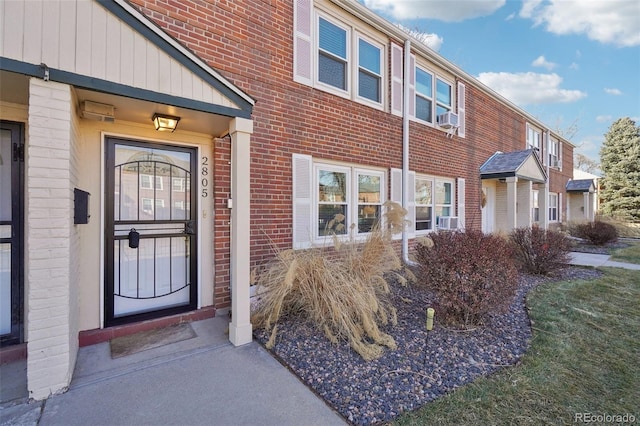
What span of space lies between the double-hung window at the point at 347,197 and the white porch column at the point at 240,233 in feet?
7.30

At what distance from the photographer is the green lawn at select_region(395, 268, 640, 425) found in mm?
2178

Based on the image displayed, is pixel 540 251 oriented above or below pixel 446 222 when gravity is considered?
below

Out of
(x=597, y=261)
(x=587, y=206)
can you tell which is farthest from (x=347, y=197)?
(x=587, y=206)

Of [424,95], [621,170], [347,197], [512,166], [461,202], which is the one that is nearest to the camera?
[347,197]

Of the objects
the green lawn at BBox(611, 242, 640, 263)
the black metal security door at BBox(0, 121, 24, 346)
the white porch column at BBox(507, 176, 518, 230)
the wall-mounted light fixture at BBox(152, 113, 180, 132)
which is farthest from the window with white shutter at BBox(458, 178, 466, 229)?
the black metal security door at BBox(0, 121, 24, 346)

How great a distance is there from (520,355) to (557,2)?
10.0m

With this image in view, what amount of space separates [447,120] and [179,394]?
27.8ft

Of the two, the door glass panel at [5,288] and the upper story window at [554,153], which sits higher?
the upper story window at [554,153]

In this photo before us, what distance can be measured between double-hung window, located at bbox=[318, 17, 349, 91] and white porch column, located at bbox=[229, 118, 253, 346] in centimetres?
294

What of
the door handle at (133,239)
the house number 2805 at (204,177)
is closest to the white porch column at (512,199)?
the house number 2805 at (204,177)

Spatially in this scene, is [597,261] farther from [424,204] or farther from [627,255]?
[424,204]

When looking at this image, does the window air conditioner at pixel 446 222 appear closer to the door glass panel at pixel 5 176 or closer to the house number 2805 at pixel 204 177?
the house number 2805 at pixel 204 177

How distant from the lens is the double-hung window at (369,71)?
637 centimetres

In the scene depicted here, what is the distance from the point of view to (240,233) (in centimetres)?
335
